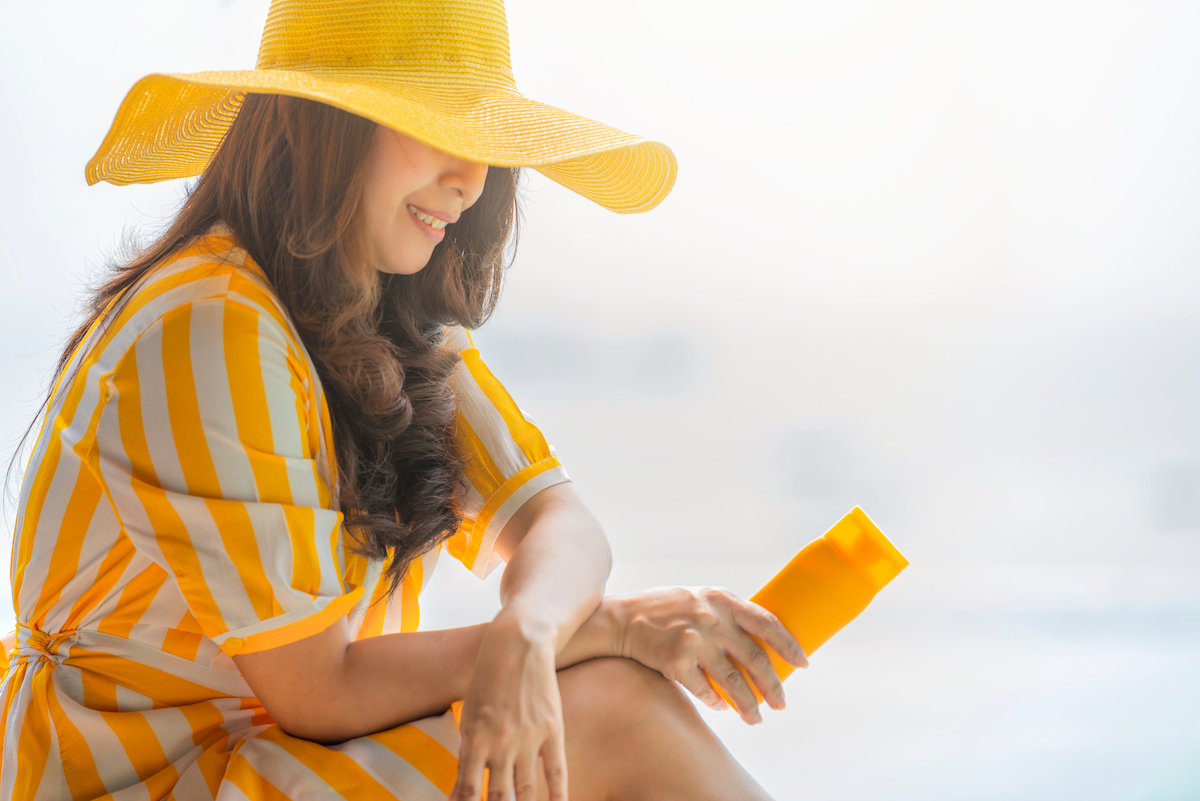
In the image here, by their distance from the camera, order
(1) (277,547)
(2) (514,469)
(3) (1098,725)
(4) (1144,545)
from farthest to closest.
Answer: (4) (1144,545) → (3) (1098,725) → (2) (514,469) → (1) (277,547)

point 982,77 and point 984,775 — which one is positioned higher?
point 982,77

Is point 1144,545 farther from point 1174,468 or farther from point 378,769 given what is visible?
point 378,769

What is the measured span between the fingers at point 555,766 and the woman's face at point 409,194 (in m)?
0.39

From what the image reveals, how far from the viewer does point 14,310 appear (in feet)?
5.77

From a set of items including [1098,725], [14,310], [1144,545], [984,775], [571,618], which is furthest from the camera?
[1144,545]

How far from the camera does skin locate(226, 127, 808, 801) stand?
1.88ft

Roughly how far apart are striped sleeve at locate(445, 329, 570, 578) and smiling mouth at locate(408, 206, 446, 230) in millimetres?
190

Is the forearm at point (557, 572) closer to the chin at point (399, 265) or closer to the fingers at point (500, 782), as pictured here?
the fingers at point (500, 782)

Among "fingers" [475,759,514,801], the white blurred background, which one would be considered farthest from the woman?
the white blurred background

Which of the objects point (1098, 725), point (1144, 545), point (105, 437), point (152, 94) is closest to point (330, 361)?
point (105, 437)

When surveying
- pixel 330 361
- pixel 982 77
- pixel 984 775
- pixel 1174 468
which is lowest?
pixel 984 775

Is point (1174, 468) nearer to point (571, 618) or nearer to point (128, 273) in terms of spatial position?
point (571, 618)

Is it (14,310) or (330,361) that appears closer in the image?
(330,361)

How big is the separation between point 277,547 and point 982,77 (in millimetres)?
1833
